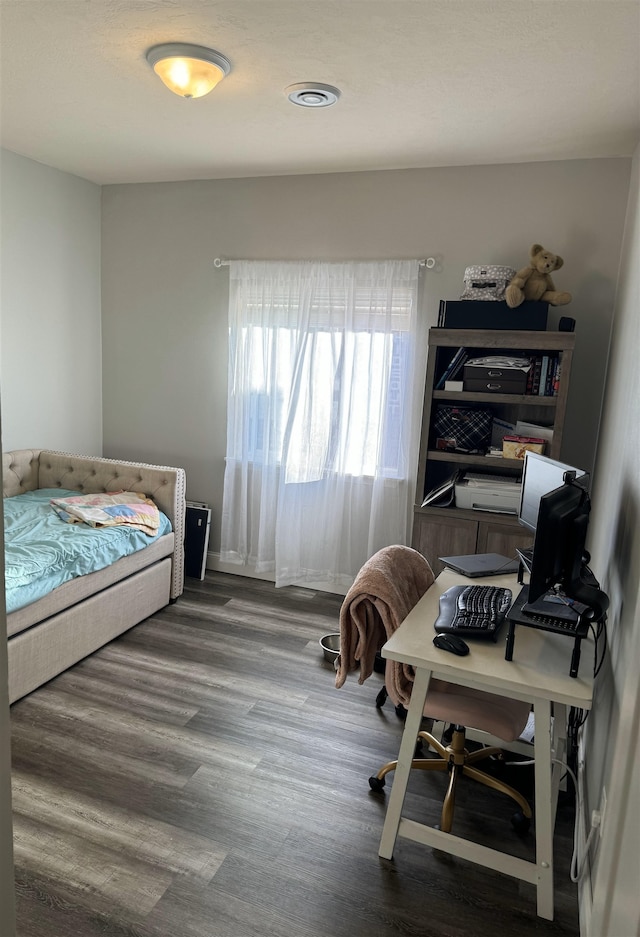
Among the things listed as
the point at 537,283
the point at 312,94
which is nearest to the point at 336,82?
the point at 312,94

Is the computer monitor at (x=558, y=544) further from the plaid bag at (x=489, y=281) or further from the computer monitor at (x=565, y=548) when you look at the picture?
the plaid bag at (x=489, y=281)

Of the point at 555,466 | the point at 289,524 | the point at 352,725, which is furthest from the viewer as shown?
the point at 289,524

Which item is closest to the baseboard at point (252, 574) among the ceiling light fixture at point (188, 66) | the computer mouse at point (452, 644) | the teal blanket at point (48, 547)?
the teal blanket at point (48, 547)

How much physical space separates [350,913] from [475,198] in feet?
11.2

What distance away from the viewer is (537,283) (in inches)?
125

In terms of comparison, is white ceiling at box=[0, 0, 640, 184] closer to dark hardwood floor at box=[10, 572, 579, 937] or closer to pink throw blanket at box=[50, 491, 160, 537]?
pink throw blanket at box=[50, 491, 160, 537]

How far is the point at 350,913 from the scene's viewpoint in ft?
6.01

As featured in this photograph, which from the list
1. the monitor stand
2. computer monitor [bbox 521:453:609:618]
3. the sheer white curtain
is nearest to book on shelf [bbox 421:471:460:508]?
the sheer white curtain

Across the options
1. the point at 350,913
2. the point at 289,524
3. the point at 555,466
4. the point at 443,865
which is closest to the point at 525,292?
the point at 555,466

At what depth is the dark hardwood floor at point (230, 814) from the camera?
1820mm

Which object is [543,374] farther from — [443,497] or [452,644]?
[452,644]

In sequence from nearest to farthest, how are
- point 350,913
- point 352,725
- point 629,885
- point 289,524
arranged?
point 629,885
point 350,913
point 352,725
point 289,524

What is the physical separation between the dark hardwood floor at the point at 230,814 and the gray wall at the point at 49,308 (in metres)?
1.79

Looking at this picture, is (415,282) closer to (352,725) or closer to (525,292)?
(525,292)
